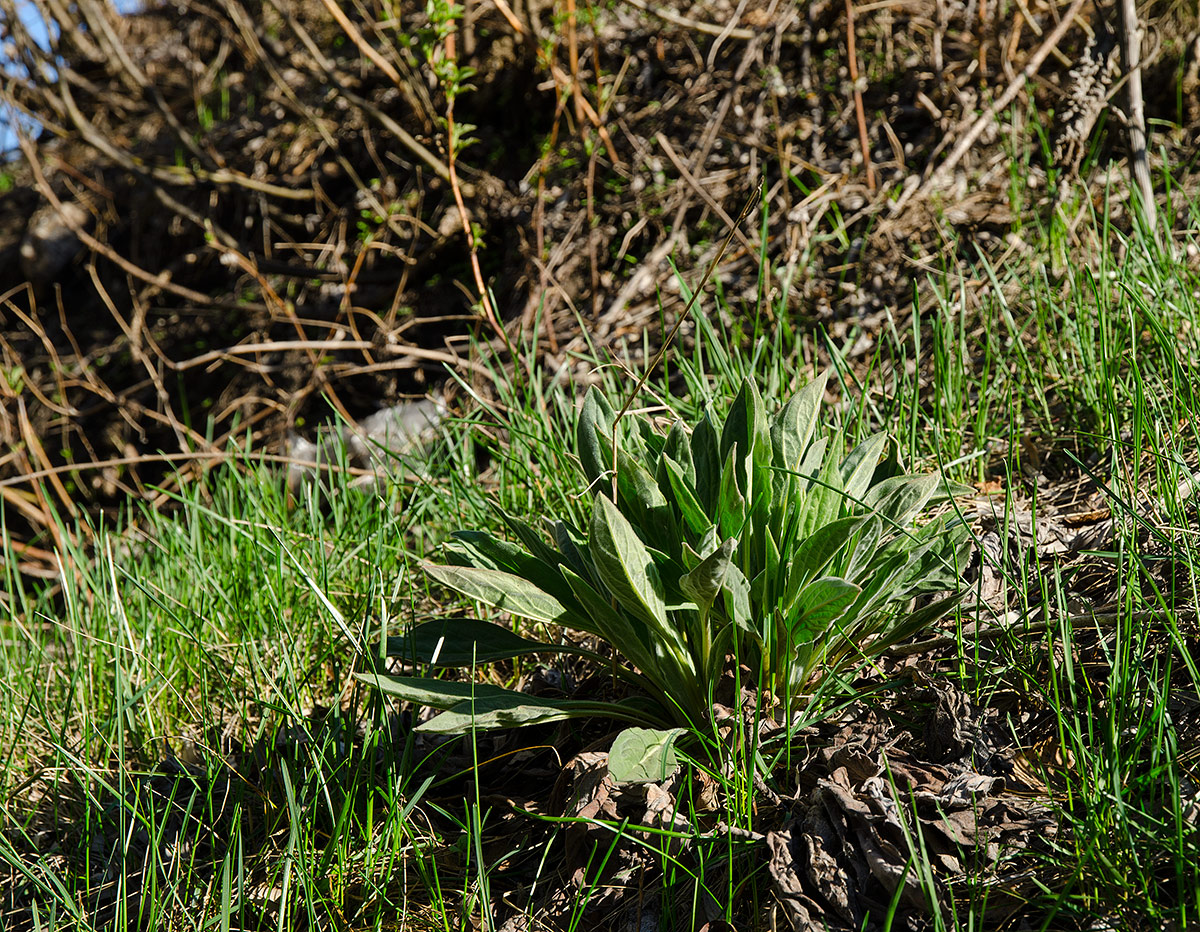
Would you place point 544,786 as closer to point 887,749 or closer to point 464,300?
point 887,749

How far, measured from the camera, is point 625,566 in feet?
4.76

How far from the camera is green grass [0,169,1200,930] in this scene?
1.34 metres

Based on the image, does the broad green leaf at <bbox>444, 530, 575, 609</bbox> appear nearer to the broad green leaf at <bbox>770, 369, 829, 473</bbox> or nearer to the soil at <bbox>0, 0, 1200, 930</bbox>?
the soil at <bbox>0, 0, 1200, 930</bbox>

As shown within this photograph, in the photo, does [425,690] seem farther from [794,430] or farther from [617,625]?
[794,430]

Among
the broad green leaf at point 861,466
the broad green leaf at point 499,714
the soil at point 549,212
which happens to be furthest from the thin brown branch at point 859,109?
the broad green leaf at point 499,714

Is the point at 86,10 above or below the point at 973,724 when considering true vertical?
above

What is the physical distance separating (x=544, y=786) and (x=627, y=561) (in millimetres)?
587

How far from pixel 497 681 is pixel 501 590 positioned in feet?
1.83

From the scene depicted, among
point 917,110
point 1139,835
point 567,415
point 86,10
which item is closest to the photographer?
point 1139,835

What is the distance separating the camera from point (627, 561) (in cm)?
146

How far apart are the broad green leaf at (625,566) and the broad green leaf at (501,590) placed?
0.17 metres

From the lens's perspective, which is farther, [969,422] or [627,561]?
[969,422]

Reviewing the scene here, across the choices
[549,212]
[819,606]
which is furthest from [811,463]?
[549,212]

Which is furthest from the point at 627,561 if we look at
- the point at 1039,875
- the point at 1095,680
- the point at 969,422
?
the point at 969,422
